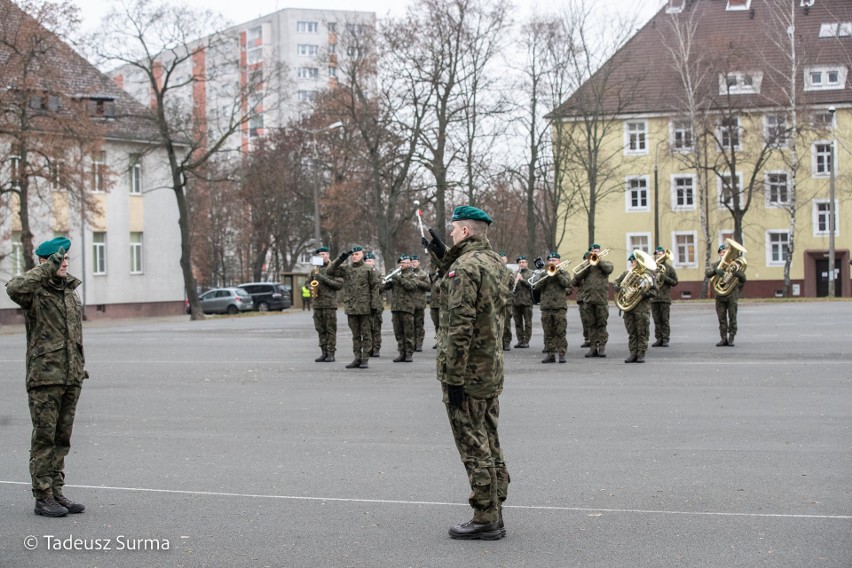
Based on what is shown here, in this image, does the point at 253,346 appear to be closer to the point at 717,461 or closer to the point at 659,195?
the point at 717,461

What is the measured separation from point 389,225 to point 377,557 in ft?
155

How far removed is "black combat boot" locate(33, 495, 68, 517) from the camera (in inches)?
293

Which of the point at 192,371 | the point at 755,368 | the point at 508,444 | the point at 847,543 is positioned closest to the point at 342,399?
the point at 508,444

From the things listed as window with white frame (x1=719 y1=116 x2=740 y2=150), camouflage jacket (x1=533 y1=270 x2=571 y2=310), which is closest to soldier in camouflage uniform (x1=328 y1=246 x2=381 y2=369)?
camouflage jacket (x1=533 y1=270 x2=571 y2=310)

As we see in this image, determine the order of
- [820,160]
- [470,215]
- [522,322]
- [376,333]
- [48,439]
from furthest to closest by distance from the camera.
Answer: [820,160], [522,322], [376,333], [48,439], [470,215]

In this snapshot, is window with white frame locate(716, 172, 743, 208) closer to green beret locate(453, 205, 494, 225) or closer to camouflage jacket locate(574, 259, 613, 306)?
camouflage jacket locate(574, 259, 613, 306)

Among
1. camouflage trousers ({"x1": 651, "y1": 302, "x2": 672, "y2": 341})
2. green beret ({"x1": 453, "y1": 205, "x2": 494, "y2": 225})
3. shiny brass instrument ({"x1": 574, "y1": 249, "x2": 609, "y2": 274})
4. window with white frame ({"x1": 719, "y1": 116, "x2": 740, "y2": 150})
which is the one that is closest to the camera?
green beret ({"x1": 453, "y1": 205, "x2": 494, "y2": 225})

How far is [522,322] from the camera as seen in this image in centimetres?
2314

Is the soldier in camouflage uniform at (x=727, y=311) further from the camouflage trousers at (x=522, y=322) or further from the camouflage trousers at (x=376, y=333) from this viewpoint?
the camouflage trousers at (x=376, y=333)

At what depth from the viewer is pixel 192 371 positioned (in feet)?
60.1

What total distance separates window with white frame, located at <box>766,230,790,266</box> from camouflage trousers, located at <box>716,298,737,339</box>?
38920 millimetres

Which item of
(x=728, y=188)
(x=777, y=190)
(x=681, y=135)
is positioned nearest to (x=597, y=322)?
(x=728, y=188)

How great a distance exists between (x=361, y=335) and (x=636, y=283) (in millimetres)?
4920

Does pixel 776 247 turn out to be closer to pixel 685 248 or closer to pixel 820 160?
pixel 685 248
